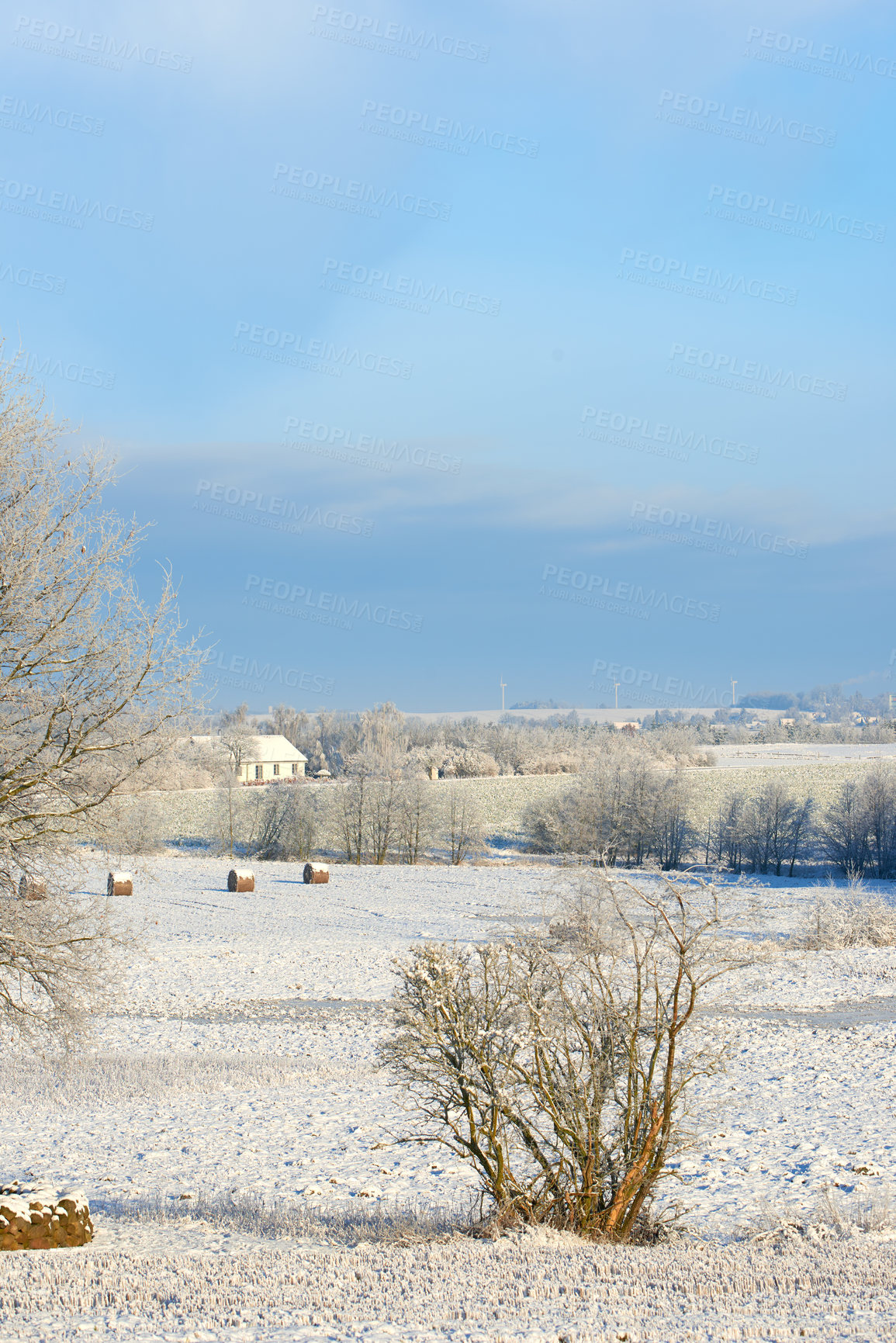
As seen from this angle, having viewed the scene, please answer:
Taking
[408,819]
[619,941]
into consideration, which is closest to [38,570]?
[619,941]

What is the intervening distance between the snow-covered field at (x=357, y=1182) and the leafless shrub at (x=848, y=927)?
5339 millimetres

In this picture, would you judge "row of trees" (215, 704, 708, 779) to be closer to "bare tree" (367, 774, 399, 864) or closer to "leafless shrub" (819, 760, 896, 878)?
"bare tree" (367, 774, 399, 864)

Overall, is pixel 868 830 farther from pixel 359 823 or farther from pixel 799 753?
pixel 799 753

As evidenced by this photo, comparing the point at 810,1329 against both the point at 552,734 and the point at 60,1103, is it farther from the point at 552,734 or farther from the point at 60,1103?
the point at 552,734

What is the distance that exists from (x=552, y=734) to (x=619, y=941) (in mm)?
99141

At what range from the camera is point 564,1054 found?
7820mm

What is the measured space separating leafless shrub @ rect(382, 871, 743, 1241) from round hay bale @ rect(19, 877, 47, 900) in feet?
12.3

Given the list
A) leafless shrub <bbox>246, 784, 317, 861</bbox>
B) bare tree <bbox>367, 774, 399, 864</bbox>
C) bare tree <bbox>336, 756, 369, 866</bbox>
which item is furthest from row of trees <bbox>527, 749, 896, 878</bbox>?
leafless shrub <bbox>246, 784, 317, 861</bbox>

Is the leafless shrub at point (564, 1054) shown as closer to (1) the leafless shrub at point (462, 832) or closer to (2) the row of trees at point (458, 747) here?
(1) the leafless shrub at point (462, 832)

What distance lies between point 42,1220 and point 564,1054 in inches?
164

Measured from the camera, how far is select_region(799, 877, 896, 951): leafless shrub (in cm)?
3050

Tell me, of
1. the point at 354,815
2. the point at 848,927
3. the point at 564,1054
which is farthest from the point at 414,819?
the point at 564,1054

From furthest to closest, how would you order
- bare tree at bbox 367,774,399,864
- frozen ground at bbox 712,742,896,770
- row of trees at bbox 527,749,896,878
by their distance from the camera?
1. frozen ground at bbox 712,742,896,770
2. bare tree at bbox 367,774,399,864
3. row of trees at bbox 527,749,896,878

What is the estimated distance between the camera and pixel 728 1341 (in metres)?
5.51
